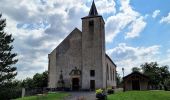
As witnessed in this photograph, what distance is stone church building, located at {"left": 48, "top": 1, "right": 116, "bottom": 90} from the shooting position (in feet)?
137

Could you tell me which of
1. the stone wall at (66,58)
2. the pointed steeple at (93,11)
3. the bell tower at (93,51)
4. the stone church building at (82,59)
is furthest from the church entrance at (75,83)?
the pointed steeple at (93,11)

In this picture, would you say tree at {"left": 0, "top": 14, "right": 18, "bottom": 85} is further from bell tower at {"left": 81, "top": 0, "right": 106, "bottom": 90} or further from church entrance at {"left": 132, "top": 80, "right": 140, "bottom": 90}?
church entrance at {"left": 132, "top": 80, "right": 140, "bottom": 90}

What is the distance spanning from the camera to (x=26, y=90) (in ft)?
112

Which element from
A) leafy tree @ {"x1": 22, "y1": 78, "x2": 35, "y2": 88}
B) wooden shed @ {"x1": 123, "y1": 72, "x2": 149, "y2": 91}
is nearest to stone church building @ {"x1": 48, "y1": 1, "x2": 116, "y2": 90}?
wooden shed @ {"x1": 123, "y1": 72, "x2": 149, "y2": 91}

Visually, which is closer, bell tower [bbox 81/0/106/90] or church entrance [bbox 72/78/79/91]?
bell tower [bbox 81/0/106/90]

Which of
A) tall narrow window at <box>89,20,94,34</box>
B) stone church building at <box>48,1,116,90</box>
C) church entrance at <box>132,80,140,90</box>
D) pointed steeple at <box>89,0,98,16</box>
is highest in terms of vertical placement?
pointed steeple at <box>89,0,98,16</box>

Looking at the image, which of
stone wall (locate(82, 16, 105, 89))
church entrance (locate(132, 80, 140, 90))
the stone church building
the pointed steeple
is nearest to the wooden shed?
church entrance (locate(132, 80, 140, 90))

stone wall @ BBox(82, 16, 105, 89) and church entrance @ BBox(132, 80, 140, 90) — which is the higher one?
stone wall @ BBox(82, 16, 105, 89)

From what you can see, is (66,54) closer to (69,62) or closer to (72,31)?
(69,62)

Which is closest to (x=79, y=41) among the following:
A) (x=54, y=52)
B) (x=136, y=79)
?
(x=54, y=52)

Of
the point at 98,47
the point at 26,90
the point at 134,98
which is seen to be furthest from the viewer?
the point at 98,47

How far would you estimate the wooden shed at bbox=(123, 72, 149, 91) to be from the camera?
134 ft

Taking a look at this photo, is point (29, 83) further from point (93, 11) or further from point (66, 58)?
point (93, 11)

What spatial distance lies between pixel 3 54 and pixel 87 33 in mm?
15505
